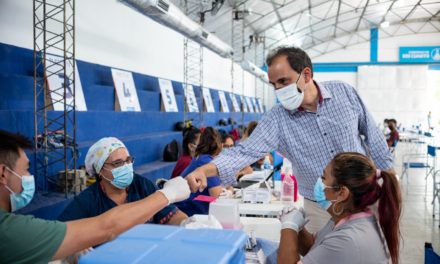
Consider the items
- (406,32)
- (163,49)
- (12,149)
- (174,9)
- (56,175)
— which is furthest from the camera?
(406,32)

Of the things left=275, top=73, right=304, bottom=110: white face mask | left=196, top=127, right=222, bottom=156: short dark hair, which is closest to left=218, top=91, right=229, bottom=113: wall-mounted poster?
left=196, top=127, right=222, bottom=156: short dark hair

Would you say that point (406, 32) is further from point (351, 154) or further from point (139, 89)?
point (351, 154)

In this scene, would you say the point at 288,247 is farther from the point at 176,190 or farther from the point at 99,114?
the point at 99,114

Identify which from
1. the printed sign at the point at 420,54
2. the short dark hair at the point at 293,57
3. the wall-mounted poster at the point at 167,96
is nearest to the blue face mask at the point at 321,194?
the short dark hair at the point at 293,57

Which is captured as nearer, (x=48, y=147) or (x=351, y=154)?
(x=351, y=154)

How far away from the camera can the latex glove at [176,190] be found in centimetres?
144

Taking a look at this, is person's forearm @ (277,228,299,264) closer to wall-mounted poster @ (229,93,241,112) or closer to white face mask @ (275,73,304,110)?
white face mask @ (275,73,304,110)

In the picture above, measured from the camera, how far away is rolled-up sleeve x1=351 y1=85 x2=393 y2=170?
1.99 m

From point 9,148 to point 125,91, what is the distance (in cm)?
613

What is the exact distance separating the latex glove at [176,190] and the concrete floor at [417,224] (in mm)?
1869

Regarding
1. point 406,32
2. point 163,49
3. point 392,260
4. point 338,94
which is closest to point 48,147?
point 338,94

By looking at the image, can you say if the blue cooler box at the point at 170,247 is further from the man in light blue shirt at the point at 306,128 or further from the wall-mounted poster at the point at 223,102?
the wall-mounted poster at the point at 223,102

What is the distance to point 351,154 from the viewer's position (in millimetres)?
1600

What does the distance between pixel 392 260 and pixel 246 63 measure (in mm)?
12822
